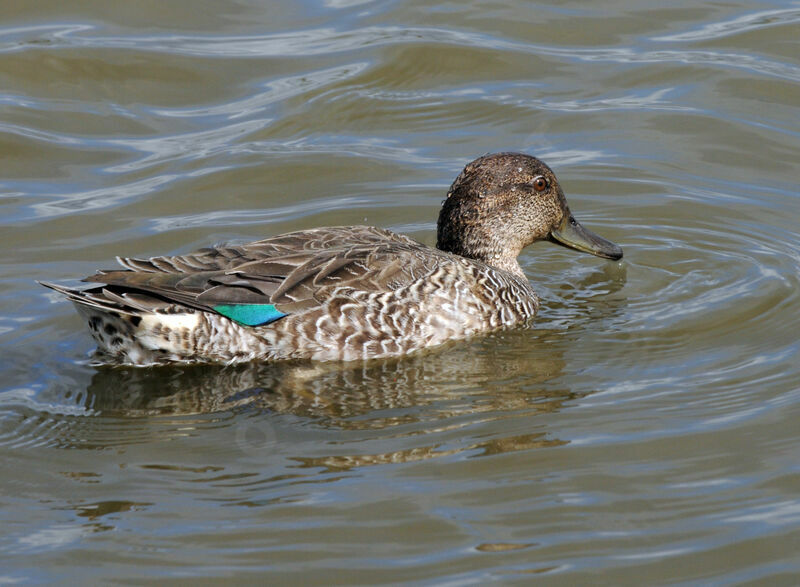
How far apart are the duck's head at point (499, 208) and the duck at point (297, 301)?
44 centimetres

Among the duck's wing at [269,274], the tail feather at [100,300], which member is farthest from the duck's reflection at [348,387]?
the tail feather at [100,300]

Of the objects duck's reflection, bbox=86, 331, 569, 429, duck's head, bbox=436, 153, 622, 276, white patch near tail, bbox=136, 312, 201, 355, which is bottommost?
duck's reflection, bbox=86, 331, 569, 429

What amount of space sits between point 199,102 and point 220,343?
5716 millimetres

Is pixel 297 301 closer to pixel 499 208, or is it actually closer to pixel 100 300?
pixel 100 300

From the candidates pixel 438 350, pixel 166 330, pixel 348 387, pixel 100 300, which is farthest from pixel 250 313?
pixel 438 350

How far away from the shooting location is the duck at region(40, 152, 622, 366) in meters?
8.27

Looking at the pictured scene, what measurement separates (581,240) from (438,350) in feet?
6.64

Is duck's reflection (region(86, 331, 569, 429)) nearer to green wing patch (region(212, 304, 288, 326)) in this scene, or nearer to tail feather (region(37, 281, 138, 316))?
green wing patch (region(212, 304, 288, 326))

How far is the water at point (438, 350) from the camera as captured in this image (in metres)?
6.45

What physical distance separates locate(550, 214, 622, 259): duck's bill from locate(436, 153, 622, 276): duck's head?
0.46 ft

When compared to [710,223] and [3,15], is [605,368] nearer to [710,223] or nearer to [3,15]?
[710,223]

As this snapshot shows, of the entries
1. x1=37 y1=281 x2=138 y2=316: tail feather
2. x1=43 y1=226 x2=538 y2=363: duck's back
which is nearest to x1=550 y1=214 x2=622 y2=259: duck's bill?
x1=43 y1=226 x2=538 y2=363: duck's back

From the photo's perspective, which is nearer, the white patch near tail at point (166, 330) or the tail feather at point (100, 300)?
the tail feather at point (100, 300)

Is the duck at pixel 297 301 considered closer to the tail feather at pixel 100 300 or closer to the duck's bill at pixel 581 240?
the tail feather at pixel 100 300
